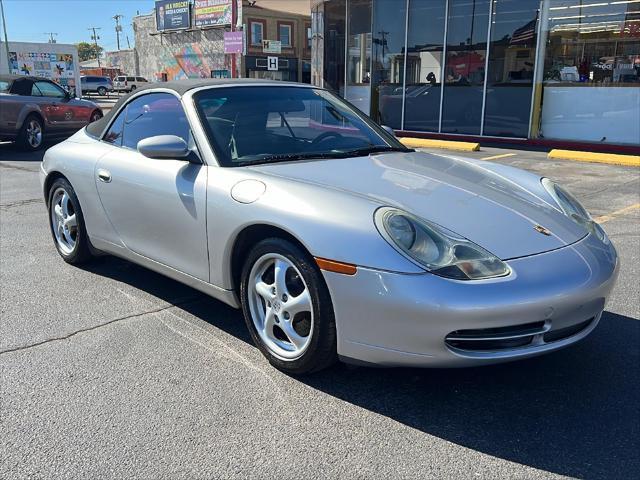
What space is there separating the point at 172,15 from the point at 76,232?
2008 inches

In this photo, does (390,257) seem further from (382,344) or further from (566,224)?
(566,224)

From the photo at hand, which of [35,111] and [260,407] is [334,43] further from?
[260,407]

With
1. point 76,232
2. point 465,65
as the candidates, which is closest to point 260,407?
point 76,232

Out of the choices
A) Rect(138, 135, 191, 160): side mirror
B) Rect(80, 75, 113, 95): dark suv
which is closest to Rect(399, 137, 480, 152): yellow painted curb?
Rect(138, 135, 191, 160): side mirror

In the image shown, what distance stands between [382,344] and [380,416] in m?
0.36

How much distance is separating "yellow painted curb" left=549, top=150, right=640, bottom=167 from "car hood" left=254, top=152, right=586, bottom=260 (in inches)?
330

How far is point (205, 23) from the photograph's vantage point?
4772cm

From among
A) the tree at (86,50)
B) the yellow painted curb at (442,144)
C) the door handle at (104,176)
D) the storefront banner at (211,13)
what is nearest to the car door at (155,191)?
the door handle at (104,176)

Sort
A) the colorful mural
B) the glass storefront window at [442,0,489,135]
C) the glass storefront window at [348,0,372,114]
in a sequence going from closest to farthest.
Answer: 1. the glass storefront window at [442,0,489,135]
2. the glass storefront window at [348,0,372,114]
3. the colorful mural

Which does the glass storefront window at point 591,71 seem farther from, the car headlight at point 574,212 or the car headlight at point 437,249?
the car headlight at point 437,249

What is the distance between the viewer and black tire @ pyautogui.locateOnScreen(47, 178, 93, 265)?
A: 442cm

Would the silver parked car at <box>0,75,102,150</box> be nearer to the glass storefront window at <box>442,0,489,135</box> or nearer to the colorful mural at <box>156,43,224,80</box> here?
the glass storefront window at <box>442,0,489,135</box>

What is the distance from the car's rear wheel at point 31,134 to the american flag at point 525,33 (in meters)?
10.7

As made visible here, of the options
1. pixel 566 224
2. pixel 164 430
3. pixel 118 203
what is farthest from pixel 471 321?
pixel 118 203
